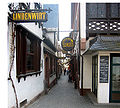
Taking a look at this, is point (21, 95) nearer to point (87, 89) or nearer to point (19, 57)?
→ point (19, 57)

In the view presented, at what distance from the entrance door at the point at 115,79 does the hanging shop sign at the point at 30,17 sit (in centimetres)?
455

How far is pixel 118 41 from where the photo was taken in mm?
7254

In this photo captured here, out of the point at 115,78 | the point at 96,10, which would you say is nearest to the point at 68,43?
the point at 96,10

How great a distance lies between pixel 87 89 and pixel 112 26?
15.6 feet

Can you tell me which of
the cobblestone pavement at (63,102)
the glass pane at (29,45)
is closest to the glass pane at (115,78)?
the cobblestone pavement at (63,102)

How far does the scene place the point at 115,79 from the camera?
25.1 feet

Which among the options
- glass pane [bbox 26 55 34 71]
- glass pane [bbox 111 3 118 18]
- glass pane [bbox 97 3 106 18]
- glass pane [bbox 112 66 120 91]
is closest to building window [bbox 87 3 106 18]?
glass pane [bbox 97 3 106 18]

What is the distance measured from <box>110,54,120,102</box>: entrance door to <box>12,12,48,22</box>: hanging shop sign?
4550 mm

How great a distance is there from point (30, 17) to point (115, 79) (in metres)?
5.61

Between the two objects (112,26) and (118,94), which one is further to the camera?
(112,26)

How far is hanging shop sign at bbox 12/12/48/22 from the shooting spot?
4.77 m

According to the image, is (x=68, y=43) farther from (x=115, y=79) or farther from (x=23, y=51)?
(x=23, y=51)

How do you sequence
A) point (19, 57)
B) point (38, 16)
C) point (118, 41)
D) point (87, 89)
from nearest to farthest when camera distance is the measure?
1. point (38, 16)
2. point (19, 57)
3. point (118, 41)
4. point (87, 89)

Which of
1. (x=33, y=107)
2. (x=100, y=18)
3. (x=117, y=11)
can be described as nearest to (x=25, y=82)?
(x=33, y=107)
